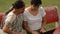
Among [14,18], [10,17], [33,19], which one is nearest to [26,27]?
[33,19]

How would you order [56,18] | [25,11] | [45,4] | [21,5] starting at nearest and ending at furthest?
1. [21,5]
2. [25,11]
3. [56,18]
4. [45,4]

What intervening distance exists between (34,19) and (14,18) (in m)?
0.59

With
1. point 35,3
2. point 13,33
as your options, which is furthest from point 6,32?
point 35,3

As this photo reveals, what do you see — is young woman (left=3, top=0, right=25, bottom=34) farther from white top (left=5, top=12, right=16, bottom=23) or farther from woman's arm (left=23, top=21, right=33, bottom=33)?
woman's arm (left=23, top=21, right=33, bottom=33)

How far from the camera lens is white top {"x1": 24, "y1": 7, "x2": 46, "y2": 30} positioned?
17.2 feet

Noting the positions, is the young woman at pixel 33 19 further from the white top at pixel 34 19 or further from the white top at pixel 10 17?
the white top at pixel 10 17

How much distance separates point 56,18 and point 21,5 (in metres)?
1.89

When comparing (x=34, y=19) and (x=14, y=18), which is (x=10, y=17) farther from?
(x=34, y=19)

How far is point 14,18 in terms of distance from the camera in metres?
4.87

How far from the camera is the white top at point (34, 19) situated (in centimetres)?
523

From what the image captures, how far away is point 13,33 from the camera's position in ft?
16.1

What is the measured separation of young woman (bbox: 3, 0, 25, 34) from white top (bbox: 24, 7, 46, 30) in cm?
24

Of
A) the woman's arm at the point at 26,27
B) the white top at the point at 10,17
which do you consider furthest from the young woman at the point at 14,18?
the woman's arm at the point at 26,27

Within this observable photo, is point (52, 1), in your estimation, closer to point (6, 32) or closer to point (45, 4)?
point (45, 4)
